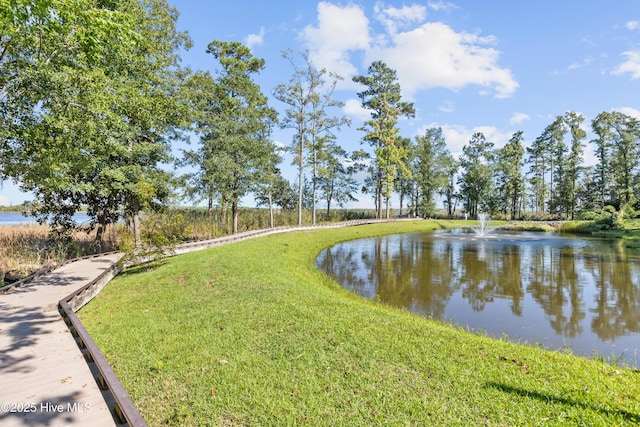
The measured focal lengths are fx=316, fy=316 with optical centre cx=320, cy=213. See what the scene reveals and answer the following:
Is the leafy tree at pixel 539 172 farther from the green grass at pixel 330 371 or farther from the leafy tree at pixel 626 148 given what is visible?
the green grass at pixel 330 371

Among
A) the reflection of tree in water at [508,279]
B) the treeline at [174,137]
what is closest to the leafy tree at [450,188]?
the treeline at [174,137]

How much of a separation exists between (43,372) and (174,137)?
16563mm

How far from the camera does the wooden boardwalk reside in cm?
386

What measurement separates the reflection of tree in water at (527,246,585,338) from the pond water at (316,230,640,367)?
26 mm

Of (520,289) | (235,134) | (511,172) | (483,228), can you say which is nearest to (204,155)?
(235,134)

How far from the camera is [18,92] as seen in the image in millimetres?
7910

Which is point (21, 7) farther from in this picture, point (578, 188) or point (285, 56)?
point (578, 188)

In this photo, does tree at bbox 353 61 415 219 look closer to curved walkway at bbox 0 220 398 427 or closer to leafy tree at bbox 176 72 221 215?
leafy tree at bbox 176 72 221 215

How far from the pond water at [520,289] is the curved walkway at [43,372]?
7767 mm

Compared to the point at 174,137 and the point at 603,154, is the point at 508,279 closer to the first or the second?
the point at 174,137

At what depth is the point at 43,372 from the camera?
4.90 m

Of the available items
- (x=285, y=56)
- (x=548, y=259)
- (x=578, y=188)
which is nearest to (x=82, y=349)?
(x=548, y=259)

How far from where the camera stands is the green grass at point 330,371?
12.9ft

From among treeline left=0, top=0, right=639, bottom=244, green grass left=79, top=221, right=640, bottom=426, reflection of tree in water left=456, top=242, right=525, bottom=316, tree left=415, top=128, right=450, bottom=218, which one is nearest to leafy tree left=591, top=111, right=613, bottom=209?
treeline left=0, top=0, right=639, bottom=244
